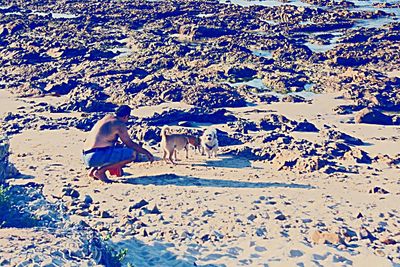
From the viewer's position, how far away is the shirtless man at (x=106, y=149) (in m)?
8.70

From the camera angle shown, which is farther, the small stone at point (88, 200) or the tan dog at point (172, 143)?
the tan dog at point (172, 143)

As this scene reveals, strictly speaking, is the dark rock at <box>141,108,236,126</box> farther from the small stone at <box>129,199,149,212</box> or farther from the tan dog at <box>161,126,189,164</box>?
the small stone at <box>129,199,149,212</box>

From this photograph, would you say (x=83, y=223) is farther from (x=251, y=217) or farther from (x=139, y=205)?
(x=251, y=217)

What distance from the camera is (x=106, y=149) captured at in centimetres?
876

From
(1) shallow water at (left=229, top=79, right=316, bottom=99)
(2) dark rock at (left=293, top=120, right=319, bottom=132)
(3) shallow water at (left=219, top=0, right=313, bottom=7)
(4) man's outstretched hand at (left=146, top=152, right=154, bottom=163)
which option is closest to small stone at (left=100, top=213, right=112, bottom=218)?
(4) man's outstretched hand at (left=146, top=152, right=154, bottom=163)

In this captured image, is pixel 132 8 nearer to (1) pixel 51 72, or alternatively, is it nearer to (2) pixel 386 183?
(1) pixel 51 72

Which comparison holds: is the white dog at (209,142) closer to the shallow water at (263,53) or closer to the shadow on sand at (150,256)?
the shadow on sand at (150,256)

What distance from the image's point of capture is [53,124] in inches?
450

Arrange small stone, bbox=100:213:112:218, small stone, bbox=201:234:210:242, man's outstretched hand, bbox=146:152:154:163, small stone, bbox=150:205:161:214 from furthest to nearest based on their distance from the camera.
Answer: man's outstretched hand, bbox=146:152:154:163, small stone, bbox=150:205:161:214, small stone, bbox=100:213:112:218, small stone, bbox=201:234:210:242

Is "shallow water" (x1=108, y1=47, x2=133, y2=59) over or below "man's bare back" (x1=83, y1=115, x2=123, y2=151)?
below

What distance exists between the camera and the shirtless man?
8703mm

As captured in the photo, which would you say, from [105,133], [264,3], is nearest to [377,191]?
[105,133]

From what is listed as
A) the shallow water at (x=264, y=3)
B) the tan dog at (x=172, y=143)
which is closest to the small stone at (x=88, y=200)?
the tan dog at (x=172, y=143)

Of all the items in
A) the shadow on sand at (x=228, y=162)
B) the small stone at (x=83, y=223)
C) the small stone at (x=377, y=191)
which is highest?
the small stone at (x=83, y=223)
